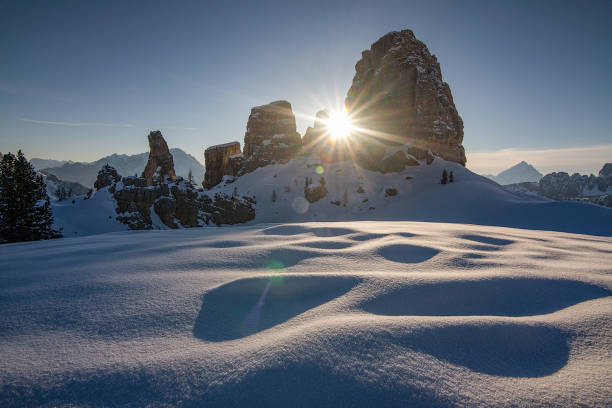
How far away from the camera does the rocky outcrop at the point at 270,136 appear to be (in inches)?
1679

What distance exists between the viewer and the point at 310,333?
3.81ft

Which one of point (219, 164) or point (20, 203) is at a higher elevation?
point (219, 164)

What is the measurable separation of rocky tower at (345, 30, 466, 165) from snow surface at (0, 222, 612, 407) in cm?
3571

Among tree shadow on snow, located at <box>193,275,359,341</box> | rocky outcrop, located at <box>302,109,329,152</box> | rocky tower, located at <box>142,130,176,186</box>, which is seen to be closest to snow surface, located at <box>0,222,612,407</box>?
tree shadow on snow, located at <box>193,275,359,341</box>

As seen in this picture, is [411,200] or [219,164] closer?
[411,200]

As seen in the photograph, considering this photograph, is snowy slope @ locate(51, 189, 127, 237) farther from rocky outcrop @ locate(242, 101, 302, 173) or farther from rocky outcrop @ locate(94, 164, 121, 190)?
rocky outcrop @ locate(242, 101, 302, 173)

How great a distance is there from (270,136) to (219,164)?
37.3 ft

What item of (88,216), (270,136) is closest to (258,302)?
(88,216)

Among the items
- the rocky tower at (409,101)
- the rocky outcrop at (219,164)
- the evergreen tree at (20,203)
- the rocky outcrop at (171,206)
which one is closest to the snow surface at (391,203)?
the rocky outcrop at (171,206)

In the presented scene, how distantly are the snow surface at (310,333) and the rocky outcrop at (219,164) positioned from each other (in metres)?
43.0

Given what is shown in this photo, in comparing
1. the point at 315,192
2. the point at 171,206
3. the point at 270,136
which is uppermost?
the point at 270,136

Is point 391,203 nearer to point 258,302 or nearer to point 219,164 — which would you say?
point 258,302

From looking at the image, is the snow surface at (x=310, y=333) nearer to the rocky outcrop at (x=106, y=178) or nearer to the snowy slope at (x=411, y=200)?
the snowy slope at (x=411, y=200)

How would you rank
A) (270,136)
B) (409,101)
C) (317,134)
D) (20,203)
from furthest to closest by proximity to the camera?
(317,134) → (270,136) → (409,101) → (20,203)
